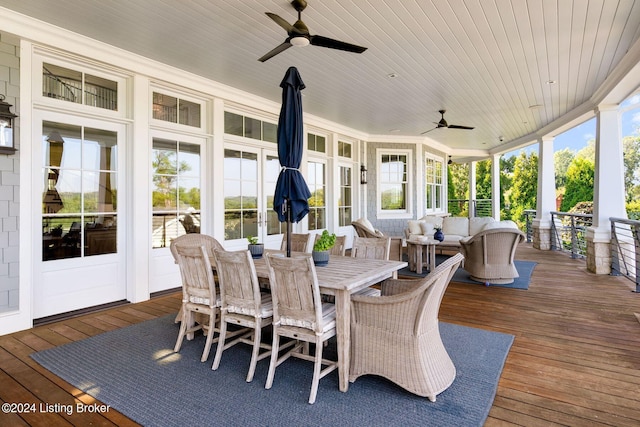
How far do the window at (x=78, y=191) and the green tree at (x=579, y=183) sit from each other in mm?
13928

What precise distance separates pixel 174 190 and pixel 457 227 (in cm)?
585

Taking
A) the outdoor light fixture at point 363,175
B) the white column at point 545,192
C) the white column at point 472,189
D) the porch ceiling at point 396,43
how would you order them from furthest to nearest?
1. the white column at point 472,189
2. the outdoor light fixture at point 363,175
3. the white column at point 545,192
4. the porch ceiling at point 396,43

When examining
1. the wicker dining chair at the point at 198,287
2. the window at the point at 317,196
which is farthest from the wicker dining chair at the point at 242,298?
the window at the point at 317,196

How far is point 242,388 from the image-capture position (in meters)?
2.37

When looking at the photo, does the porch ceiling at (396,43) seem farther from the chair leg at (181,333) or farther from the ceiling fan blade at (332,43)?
the chair leg at (181,333)

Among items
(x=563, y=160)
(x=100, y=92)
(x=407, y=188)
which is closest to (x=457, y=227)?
(x=407, y=188)

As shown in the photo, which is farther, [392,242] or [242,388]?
[392,242]

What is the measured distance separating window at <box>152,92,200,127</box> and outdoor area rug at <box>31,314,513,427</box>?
2.94m

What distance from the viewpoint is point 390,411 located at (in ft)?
6.89

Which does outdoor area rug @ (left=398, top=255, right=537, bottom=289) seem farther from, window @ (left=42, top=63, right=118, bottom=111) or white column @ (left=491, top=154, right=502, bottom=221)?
white column @ (left=491, top=154, right=502, bottom=221)

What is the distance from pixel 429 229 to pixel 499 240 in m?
2.64

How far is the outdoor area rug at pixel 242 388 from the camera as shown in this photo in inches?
80.4

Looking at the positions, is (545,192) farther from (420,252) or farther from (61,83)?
(61,83)

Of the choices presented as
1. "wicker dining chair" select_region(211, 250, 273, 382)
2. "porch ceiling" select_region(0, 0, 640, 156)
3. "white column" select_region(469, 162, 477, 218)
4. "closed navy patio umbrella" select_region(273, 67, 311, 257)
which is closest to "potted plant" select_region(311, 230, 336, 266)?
"closed navy patio umbrella" select_region(273, 67, 311, 257)
